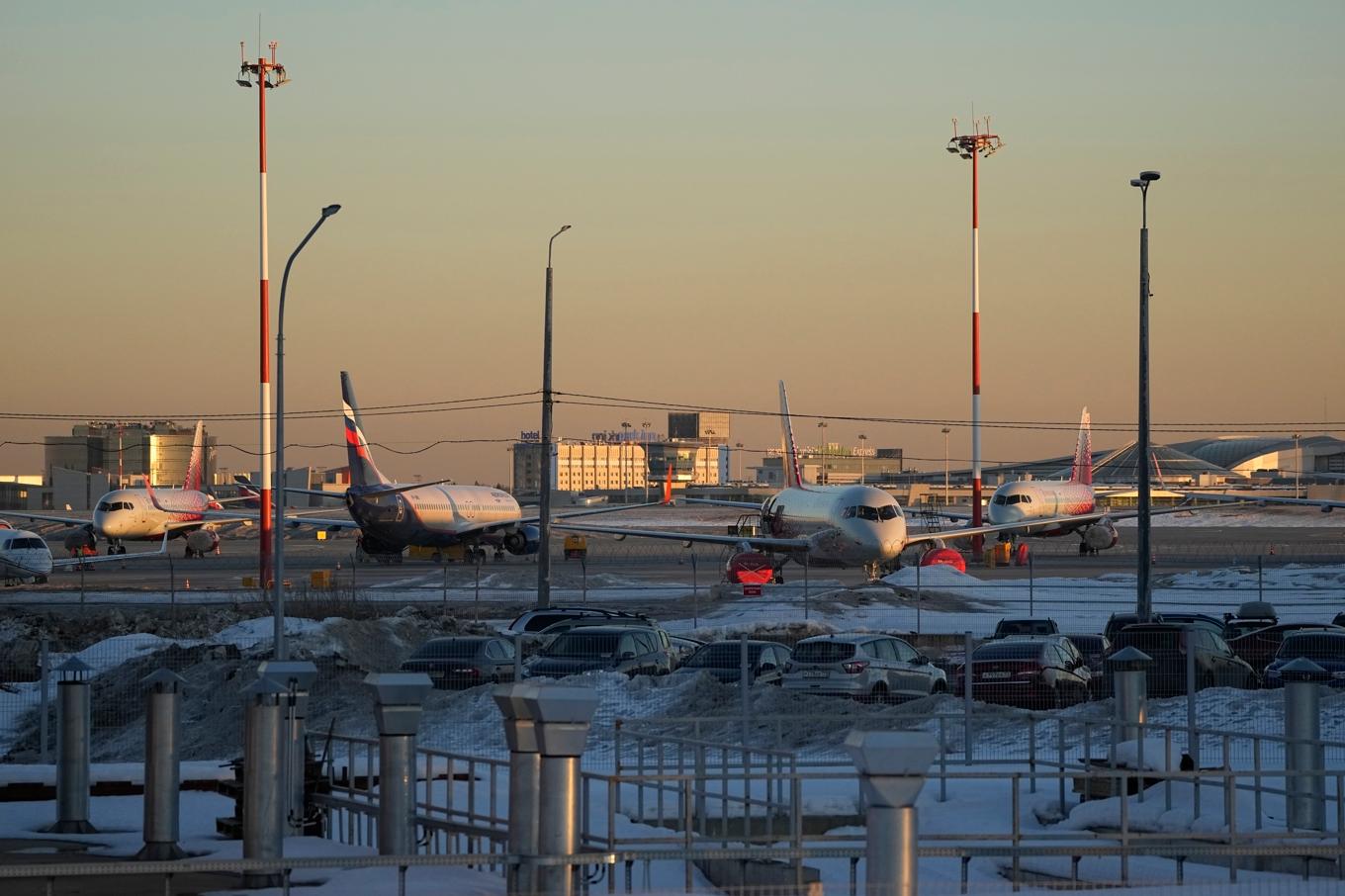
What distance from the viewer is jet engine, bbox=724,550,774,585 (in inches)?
2089

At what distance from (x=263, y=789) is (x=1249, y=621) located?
87.6 feet

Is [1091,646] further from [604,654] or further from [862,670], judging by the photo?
[604,654]

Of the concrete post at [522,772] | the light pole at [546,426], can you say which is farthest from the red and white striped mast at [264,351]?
the concrete post at [522,772]

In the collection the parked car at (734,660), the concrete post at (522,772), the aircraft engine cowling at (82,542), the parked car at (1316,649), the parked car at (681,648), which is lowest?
the aircraft engine cowling at (82,542)

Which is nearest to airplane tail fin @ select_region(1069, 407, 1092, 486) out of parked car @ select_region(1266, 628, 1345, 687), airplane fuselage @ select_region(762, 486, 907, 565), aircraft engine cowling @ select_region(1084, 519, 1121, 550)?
aircraft engine cowling @ select_region(1084, 519, 1121, 550)

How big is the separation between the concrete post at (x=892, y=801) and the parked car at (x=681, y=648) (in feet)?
64.8

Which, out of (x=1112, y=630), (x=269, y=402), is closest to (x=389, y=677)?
(x=1112, y=630)

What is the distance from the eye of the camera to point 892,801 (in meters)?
8.10

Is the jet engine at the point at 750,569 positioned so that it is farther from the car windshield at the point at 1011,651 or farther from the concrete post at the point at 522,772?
the concrete post at the point at 522,772

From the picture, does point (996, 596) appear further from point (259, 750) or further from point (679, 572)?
point (259, 750)

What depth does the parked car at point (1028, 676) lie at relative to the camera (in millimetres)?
25594

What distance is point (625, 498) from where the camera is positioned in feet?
648

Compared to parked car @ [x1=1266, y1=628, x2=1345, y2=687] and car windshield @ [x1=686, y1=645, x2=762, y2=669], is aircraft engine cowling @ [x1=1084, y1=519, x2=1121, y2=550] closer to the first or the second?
parked car @ [x1=1266, y1=628, x2=1345, y2=687]

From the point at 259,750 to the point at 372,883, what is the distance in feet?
4.28
